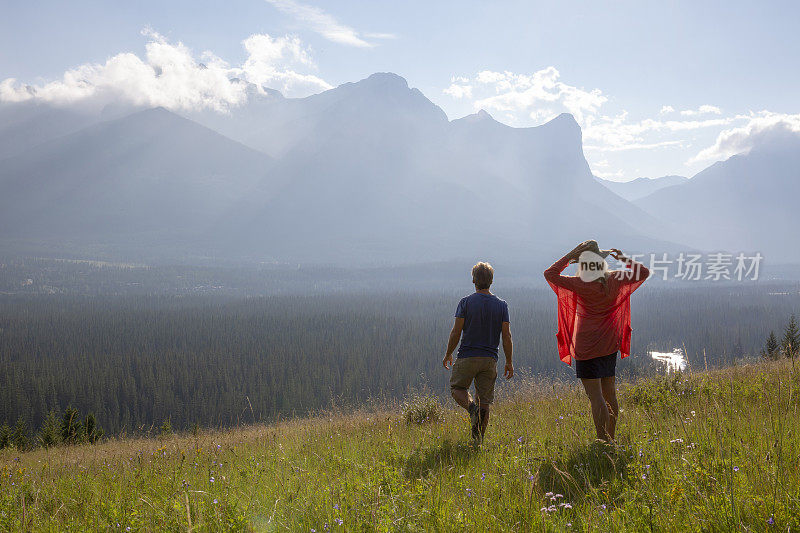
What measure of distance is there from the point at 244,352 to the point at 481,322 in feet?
363

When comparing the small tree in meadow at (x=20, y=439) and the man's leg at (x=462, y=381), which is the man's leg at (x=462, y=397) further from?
the small tree in meadow at (x=20, y=439)

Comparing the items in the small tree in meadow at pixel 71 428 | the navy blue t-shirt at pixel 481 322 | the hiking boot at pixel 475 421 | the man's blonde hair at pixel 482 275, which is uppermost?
the man's blonde hair at pixel 482 275

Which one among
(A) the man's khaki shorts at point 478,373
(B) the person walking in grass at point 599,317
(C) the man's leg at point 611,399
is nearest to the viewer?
(C) the man's leg at point 611,399

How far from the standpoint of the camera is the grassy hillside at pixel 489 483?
9.66 feet

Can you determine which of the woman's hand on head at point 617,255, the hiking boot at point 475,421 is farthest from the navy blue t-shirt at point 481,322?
the woman's hand on head at point 617,255

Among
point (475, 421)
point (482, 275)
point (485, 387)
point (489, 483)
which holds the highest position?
point (482, 275)

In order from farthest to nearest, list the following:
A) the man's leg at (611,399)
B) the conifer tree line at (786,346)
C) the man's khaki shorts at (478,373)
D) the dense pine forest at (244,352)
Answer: the dense pine forest at (244,352) → the conifer tree line at (786,346) → the man's khaki shorts at (478,373) → the man's leg at (611,399)

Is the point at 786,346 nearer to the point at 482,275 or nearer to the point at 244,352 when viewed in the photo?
the point at 482,275

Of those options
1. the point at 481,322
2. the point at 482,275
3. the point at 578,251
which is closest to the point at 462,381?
the point at 481,322

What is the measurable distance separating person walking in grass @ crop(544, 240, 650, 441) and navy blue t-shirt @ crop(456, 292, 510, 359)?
86cm

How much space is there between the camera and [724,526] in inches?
101

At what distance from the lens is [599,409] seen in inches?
196

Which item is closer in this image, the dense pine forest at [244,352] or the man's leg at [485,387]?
the man's leg at [485,387]

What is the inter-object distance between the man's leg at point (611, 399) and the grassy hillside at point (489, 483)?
29 cm
